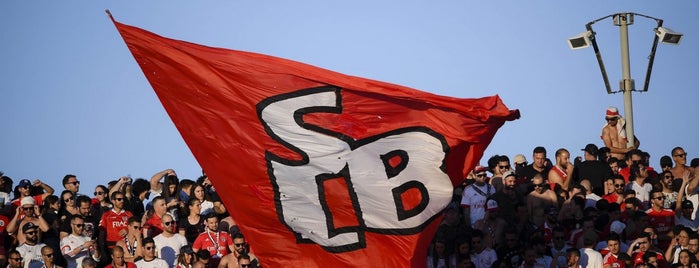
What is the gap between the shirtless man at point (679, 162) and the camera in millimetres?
27453

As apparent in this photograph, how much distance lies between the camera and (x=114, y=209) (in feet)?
77.6

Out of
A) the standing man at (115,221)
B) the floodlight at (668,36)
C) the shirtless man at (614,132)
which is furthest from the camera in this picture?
the floodlight at (668,36)

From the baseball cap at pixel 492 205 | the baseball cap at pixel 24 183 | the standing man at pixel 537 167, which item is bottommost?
the baseball cap at pixel 492 205

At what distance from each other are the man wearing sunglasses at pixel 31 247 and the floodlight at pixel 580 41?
39.3ft

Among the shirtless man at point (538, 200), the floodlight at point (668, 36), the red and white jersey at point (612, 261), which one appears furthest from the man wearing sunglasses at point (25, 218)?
the floodlight at point (668, 36)

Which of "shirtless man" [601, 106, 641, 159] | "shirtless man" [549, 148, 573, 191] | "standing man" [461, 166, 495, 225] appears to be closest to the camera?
"standing man" [461, 166, 495, 225]

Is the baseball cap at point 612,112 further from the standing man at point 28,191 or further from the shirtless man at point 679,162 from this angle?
the standing man at point 28,191

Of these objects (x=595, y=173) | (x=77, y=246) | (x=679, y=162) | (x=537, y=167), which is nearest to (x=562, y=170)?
(x=537, y=167)

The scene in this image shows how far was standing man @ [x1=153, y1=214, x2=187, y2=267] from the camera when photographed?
75.0ft

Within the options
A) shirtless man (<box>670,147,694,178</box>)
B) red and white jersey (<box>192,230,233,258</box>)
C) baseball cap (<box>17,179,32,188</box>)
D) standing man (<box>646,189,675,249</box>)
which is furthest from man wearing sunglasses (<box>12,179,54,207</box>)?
shirtless man (<box>670,147,694,178</box>)

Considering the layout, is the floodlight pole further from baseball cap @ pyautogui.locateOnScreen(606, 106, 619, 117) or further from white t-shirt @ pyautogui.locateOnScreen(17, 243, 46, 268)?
white t-shirt @ pyautogui.locateOnScreen(17, 243, 46, 268)

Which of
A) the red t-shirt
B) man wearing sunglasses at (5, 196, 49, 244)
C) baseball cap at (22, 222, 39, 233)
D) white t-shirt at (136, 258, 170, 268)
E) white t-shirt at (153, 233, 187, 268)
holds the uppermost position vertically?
man wearing sunglasses at (5, 196, 49, 244)

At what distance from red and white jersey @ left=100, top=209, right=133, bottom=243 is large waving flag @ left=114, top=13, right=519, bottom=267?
5.24 m

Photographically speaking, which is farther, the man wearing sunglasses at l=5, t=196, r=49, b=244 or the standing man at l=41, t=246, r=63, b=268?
the man wearing sunglasses at l=5, t=196, r=49, b=244
